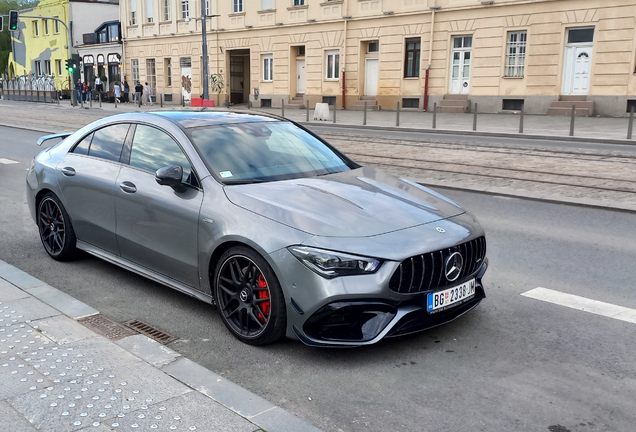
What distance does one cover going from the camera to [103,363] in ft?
12.2

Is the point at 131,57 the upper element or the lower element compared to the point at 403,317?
upper

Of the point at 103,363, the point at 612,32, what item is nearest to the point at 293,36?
the point at 612,32

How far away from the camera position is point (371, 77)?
34.9 metres

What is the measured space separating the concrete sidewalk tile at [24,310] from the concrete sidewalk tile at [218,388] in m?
1.33

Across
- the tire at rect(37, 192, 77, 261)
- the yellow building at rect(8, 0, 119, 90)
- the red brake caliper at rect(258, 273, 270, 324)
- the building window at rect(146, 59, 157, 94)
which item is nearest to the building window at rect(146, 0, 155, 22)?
the building window at rect(146, 59, 157, 94)

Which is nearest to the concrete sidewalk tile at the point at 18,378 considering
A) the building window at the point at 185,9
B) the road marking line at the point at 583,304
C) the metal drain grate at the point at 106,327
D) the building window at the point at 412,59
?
the metal drain grate at the point at 106,327

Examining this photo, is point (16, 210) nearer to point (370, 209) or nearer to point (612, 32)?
point (370, 209)

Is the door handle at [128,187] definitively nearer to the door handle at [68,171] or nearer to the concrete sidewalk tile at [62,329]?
the door handle at [68,171]

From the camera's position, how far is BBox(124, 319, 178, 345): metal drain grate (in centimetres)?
441

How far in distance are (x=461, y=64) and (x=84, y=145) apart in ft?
89.4

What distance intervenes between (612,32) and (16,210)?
2467cm

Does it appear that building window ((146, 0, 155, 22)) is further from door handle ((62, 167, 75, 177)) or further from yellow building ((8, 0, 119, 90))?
door handle ((62, 167, 75, 177))

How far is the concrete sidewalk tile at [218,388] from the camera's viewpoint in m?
3.28

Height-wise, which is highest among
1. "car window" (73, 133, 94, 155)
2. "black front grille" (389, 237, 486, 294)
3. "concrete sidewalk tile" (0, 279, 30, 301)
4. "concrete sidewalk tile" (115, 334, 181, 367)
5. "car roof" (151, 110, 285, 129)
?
"car roof" (151, 110, 285, 129)
